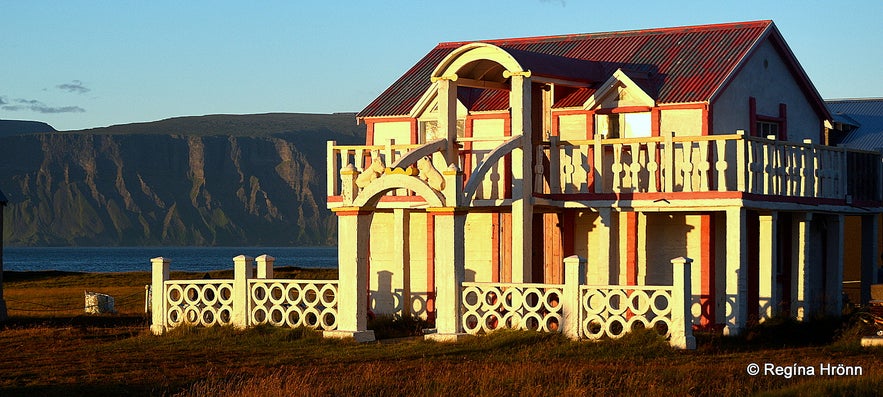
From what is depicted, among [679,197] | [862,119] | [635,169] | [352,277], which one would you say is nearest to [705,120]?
[635,169]

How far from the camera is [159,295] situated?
28906 millimetres

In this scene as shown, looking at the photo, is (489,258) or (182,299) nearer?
(182,299)

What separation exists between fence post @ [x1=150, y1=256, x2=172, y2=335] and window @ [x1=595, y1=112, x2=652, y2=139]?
8799 millimetres

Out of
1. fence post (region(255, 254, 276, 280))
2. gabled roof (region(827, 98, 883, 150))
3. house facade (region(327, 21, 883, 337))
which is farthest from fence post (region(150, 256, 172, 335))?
gabled roof (region(827, 98, 883, 150))

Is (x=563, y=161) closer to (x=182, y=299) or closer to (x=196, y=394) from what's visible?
(x=182, y=299)

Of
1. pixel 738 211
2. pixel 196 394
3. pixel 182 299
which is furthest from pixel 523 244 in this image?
pixel 196 394

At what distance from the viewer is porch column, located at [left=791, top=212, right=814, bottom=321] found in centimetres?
2914

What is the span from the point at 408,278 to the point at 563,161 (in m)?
4.42

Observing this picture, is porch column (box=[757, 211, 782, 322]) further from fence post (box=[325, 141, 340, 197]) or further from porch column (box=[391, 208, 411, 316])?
fence post (box=[325, 141, 340, 197])

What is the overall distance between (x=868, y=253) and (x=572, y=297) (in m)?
11.0

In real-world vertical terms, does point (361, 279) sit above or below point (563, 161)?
below

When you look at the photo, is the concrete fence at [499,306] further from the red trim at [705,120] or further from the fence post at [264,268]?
the red trim at [705,120]

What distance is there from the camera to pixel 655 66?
30.2 m

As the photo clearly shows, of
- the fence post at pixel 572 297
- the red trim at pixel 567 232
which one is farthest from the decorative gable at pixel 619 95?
the fence post at pixel 572 297
